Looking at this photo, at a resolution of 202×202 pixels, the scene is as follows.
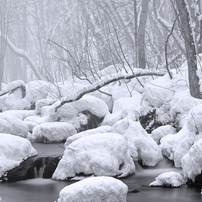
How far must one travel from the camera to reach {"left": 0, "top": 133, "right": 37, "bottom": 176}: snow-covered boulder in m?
5.15

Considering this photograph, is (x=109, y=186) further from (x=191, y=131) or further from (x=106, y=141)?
(x=191, y=131)

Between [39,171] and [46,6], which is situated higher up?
[46,6]

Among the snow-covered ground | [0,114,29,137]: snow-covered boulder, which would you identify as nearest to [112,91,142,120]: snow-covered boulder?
the snow-covered ground

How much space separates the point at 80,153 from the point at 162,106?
10.8 feet

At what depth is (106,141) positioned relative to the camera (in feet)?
16.3

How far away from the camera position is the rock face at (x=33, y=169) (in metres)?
5.09

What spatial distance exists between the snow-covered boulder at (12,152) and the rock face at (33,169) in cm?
8

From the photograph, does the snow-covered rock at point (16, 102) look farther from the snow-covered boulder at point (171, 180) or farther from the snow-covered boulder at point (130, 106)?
the snow-covered boulder at point (171, 180)

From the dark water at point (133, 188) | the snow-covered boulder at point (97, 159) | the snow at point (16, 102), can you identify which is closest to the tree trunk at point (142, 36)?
the snow at point (16, 102)

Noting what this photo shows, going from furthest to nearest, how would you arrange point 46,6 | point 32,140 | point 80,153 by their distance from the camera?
point 46,6 < point 32,140 < point 80,153

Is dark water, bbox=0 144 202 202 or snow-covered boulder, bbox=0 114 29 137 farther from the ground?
snow-covered boulder, bbox=0 114 29 137

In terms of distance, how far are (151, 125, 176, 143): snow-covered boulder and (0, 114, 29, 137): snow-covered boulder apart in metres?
2.62

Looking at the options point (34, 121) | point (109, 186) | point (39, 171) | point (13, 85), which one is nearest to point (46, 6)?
A: point (13, 85)

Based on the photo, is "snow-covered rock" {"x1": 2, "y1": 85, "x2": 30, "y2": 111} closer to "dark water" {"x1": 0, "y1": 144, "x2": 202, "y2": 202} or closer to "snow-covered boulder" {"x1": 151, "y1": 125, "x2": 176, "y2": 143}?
"snow-covered boulder" {"x1": 151, "y1": 125, "x2": 176, "y2": 143}
